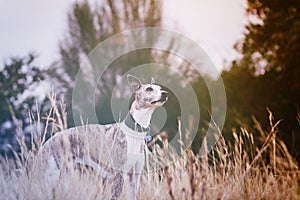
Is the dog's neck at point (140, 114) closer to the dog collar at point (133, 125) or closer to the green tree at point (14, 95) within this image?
the dog collar at point (133, 125)

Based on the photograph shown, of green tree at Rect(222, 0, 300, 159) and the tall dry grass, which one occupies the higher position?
green tree at Rect(222, 0, 300, 159)

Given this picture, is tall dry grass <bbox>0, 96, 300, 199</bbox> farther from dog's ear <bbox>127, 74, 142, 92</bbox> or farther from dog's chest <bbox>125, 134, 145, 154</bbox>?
dog's ear <bbox>127, 74, 142, 92</bbox>

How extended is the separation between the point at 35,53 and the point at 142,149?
895 mm

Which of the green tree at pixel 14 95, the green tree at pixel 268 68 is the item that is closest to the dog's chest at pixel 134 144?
the green tree at pixel 14 95

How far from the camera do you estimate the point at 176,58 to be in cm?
278

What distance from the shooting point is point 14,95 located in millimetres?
2650

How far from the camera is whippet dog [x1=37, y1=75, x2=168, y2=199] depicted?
84.2 inches

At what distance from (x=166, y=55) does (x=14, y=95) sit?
0.84m

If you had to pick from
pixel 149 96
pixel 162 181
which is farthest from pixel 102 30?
pixel 162 181

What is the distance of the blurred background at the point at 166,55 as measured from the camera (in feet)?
8.52

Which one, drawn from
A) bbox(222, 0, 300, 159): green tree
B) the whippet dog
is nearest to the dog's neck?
the whippet dog

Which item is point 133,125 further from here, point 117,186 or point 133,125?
point 117,186

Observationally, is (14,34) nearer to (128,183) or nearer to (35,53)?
(35,53)

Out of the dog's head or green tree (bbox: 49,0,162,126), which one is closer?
the dog's head
